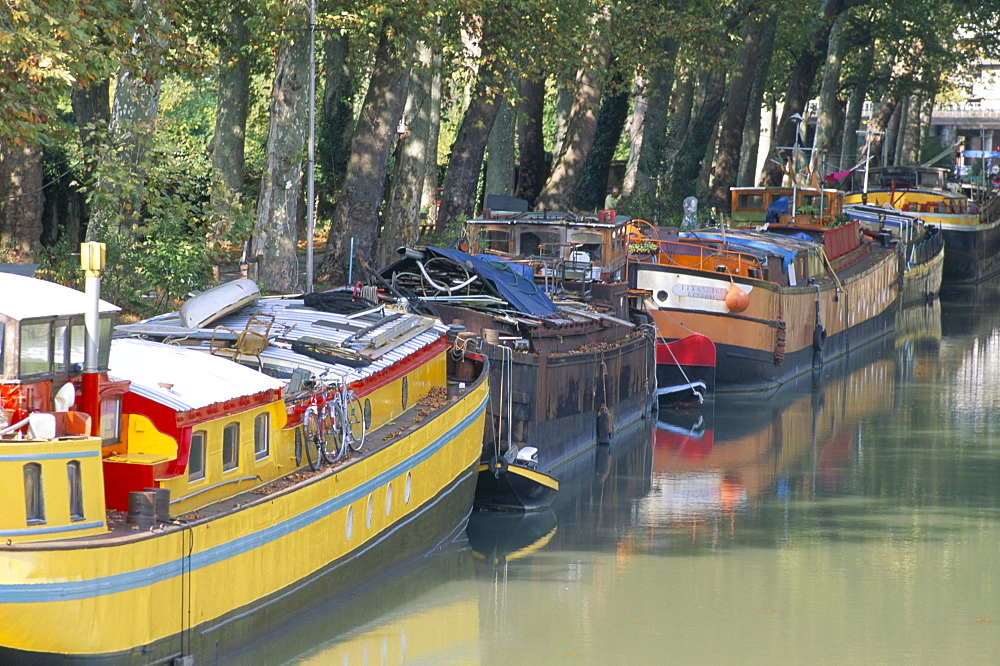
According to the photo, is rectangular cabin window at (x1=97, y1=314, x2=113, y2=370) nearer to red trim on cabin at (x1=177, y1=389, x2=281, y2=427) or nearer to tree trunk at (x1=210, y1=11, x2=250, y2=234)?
red trim on cabin at (x1=177, y1=389, x2=281, y2=427)

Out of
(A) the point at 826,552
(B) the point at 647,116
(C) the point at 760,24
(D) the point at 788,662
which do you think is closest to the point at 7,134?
(D) the point at 788,662

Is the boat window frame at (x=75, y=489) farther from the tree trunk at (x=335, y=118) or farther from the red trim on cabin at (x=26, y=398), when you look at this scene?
the tree trunk at (x=335, y=118)

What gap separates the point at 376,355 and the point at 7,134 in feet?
16.5

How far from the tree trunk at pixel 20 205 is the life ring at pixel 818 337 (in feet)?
66.1

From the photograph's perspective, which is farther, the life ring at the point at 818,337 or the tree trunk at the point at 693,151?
the tree trunk at the point at 693,151

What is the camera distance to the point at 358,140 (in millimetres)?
29734

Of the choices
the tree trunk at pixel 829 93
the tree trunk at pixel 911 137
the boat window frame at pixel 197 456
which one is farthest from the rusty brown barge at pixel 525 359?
the tree trunk at pixel 911 137

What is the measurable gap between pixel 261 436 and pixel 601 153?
33901mm

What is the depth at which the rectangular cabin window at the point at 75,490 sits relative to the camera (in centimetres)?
1141

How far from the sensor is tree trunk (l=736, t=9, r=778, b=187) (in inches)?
1981

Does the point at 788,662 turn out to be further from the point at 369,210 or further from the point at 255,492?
the point at 369,210

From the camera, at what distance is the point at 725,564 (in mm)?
19406

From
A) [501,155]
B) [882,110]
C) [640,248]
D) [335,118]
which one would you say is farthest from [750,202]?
[882,110]

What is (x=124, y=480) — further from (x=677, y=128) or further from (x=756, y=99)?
(x=756, y=99)
